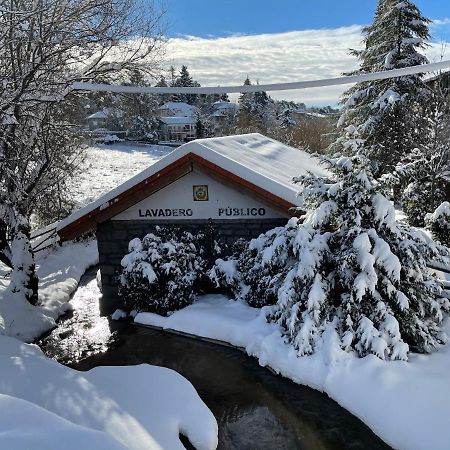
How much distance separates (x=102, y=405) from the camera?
493 cm

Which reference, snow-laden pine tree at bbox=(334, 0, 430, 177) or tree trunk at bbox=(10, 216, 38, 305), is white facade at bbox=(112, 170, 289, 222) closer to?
tree trunk at bbox=(10, 216, 38, 305)

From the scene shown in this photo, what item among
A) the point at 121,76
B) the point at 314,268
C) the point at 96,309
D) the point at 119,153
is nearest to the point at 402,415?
the point at 314,268

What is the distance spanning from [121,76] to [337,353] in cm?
770

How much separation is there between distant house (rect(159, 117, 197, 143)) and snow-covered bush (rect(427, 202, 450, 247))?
5477cm

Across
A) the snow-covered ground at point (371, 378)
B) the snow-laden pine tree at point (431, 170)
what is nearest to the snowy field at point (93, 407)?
the snow-covered ground at point (371, 378)

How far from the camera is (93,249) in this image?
1605 centimetres

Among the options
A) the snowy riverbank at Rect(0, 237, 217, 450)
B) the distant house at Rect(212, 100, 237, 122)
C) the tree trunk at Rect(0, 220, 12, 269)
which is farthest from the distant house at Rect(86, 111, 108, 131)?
the distant house at Rect(212, 100, 237, 122)

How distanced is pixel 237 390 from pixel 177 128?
60.5 meters

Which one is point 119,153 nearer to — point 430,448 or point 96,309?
point 96,309

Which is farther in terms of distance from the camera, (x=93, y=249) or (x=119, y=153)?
(x=119, y=153)

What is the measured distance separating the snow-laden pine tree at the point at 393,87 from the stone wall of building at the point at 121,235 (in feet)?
39.2

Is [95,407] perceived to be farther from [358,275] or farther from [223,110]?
[223,110]

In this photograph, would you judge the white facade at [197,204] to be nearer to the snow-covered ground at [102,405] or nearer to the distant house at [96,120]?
the snow-covered ground at [102,405]

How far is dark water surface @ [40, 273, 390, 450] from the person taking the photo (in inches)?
213
